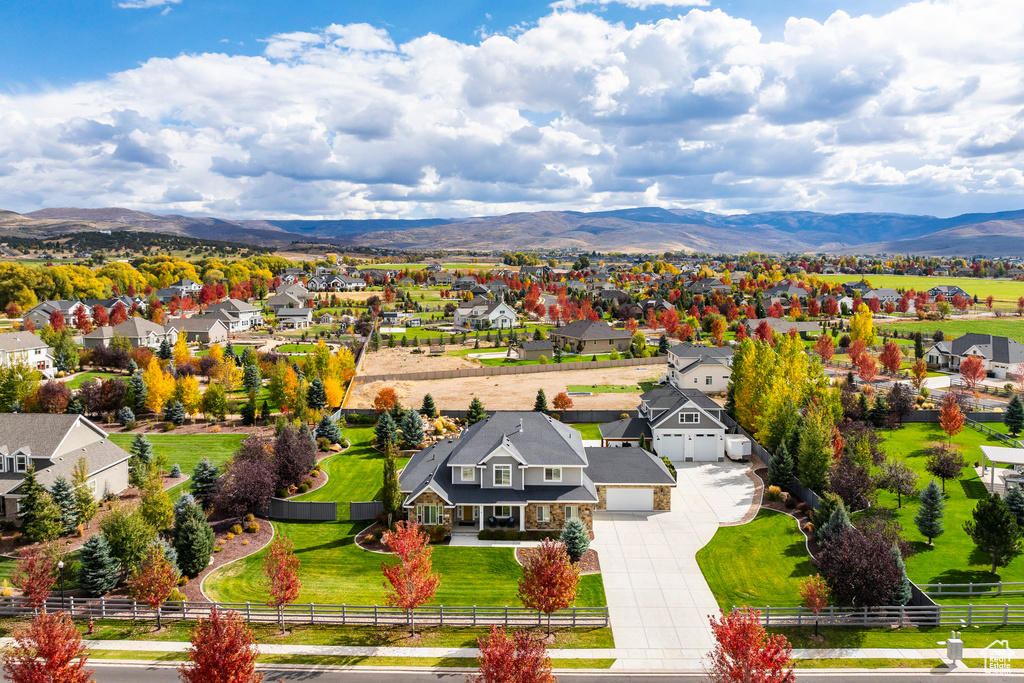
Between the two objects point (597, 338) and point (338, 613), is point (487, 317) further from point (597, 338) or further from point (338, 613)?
point (338, 613)

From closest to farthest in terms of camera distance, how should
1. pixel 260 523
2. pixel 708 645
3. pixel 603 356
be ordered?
pixel 708 645, pixel 260 523, pixel 603 356

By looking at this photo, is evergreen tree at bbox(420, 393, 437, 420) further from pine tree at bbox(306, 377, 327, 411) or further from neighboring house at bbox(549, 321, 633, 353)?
neighboring house at bbox(549, 321, 633, 353)

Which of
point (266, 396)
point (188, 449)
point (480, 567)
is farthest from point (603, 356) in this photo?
point (480, 567)

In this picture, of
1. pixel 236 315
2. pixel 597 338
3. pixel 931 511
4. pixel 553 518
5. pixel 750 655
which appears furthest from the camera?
pixel 236 315

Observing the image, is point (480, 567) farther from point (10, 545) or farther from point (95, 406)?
point (95, 406)

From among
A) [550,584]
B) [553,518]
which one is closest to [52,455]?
[553,518]
